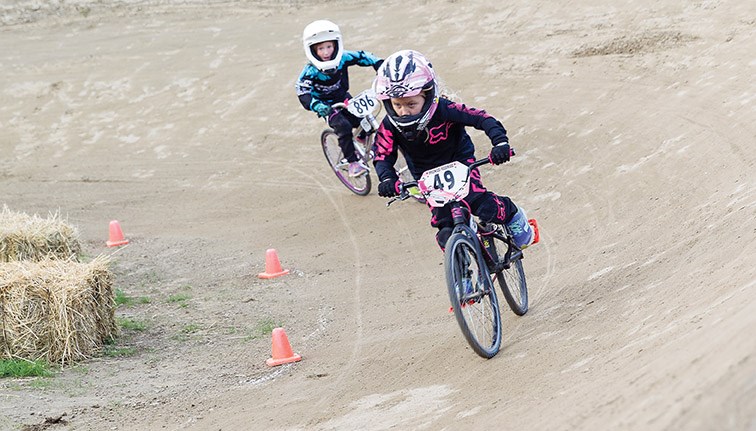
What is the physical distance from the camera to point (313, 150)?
1612 cm

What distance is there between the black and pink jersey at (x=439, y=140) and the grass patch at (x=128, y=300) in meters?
4.59

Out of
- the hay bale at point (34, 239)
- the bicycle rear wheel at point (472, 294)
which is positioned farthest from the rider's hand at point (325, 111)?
the bicycle rear wheel at point (472, 294)

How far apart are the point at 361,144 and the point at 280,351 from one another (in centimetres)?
528

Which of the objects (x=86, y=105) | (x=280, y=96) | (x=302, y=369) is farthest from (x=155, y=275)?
(x=86, y=105)

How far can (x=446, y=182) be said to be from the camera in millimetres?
7047

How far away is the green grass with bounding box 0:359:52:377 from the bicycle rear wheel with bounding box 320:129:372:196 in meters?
6.46

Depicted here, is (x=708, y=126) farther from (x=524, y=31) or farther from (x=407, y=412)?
(x=407, y=412)

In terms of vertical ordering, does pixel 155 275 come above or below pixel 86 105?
below

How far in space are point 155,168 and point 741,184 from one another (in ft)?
34.2

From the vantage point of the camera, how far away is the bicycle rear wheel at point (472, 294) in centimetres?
673

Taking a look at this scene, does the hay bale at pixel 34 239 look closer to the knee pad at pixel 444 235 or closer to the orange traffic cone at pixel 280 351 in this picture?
the orange traffic cone at pixel 280 351

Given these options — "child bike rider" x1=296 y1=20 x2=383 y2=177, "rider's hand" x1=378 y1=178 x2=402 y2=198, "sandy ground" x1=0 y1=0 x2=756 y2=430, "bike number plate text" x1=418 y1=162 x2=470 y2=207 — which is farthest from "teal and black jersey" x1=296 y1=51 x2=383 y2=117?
"bike number plate text" x1=418 y1=162 x2=470 y2=207

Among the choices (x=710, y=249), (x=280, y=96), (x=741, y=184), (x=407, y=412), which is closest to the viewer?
(x=407, y=412)

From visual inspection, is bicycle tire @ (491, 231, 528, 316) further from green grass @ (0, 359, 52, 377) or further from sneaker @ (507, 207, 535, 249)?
green grass @ (0, 359, 52, 377)
